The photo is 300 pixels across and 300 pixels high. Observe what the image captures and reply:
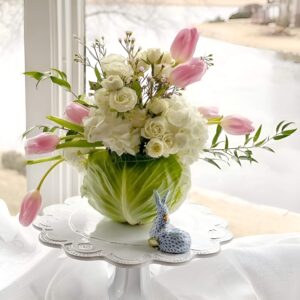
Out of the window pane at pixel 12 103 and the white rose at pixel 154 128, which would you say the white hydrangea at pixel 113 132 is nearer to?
the white rose at pixel 154 128

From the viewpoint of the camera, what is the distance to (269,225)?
1.42m

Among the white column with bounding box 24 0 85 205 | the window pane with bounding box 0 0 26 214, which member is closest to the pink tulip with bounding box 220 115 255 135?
the white column with bounding box 24 0 85 205

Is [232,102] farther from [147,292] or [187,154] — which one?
[147,292]

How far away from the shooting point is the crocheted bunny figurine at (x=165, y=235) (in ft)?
3.40

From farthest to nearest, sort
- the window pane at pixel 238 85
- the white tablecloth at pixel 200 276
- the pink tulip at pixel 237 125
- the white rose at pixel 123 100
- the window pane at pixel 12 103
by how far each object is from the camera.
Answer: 1. the window pane at pixel 12 103
2. the window pane at pixel 238 85
3. the white tablecloth at pixel 200 276
4. the pink tulip at pixel 237 125
5. the white rose at pixel 123 100

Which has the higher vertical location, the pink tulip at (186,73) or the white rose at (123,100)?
the pink tulip at (186,73)

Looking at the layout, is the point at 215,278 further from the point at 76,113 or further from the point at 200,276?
the point at 76,113

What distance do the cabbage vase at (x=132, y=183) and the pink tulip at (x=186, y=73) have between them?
155mm

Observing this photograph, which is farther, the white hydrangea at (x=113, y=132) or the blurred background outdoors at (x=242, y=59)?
the blurred background outdoors at (x=242, y=59)

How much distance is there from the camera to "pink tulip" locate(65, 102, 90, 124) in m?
1.09

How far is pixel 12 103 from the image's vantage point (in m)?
1.59

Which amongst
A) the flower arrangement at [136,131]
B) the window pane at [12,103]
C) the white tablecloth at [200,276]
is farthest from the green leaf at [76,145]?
the window pane at [12,103]

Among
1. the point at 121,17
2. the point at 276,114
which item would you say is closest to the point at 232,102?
the point at 276,114

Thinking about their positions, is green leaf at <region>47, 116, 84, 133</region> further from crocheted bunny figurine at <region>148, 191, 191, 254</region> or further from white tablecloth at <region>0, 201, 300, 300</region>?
white tablecloth at <region>0, 201, 300, 300</region>
